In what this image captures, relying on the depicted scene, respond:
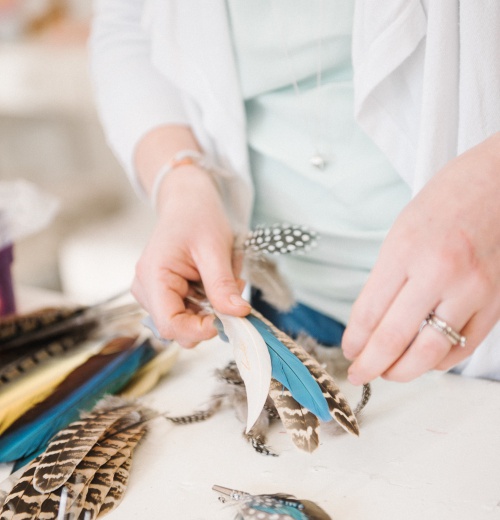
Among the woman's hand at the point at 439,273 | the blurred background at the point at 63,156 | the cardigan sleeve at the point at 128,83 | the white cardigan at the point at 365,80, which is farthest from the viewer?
the blurred background at the point at 63,156

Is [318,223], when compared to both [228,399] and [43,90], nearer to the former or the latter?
[228,399]

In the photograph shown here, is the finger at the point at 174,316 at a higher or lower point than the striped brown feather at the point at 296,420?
higher

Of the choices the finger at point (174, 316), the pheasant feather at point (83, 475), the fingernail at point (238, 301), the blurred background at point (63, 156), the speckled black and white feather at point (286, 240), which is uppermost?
the speckled black and white feather at point (286, 240)

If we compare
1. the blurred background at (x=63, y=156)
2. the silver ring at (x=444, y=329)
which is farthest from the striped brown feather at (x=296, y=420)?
the blurred background at (x=63, y=156)

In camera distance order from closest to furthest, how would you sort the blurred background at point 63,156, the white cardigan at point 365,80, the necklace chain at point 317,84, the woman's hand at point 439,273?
the woman's hand at point 439,273 < the white cardigan at point 365,80 < the necklace chain at point 317,84 < the blurred background at point 63,156

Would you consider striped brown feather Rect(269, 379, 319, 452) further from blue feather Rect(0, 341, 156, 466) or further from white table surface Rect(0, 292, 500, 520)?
blue feather Rect(0, 341, 156, 466)

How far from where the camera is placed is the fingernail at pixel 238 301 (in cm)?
59

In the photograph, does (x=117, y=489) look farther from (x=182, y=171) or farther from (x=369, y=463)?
(x=182, y=171)

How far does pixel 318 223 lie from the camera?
0.75 metres

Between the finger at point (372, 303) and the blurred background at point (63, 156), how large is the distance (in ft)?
4.98

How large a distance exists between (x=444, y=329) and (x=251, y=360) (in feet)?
0.53

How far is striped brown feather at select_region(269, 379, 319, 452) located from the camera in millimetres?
489

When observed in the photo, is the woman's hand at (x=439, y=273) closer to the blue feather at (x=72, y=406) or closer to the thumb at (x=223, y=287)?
the thumb at (x=223, y=287)

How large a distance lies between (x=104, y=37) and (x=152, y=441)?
569 millimetres
